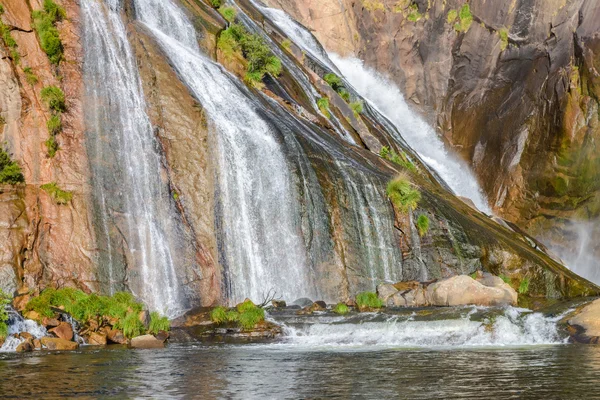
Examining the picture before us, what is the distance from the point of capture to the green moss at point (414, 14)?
59781 millimetres

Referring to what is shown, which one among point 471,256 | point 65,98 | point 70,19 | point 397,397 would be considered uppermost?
point 70,19

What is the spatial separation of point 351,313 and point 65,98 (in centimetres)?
1450

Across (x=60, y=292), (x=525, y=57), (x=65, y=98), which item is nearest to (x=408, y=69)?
(x=525, y=57)

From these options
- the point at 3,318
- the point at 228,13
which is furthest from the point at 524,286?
the point at 228,13

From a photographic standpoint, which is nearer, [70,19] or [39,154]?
[39,154]

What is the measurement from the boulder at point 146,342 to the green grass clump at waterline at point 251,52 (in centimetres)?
1890

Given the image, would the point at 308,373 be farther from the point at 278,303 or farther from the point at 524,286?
the point at 524,286

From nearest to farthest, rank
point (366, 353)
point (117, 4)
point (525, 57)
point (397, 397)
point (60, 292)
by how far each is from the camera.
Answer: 1. point (397, 397)
2. point (366, 353)
3. point (60, 292)
4. point (117, 4)
5. point (525, 57)

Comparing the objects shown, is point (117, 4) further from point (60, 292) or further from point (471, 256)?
point (471, 256)

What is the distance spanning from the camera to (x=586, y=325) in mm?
20969

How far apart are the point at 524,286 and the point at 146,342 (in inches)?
655

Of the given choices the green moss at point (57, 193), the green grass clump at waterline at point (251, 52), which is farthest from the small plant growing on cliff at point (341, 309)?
the green grass clump at waterline at point (251, 52)

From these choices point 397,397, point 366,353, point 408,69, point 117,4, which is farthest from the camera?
point 408,69

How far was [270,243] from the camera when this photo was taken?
96.4 feet
